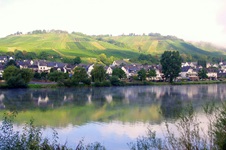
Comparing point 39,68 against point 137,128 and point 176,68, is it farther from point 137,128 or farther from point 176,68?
point 137,128

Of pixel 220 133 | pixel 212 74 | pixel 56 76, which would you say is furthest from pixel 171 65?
pixel 220 133

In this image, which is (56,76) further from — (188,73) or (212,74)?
(212,74)

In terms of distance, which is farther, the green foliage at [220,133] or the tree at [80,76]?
the tree at [80,76]

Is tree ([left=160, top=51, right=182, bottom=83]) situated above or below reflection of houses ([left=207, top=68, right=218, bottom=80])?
above

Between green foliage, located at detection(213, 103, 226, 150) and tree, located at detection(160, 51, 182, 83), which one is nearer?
green foliage, located at detection(213, 103, 226, 150)

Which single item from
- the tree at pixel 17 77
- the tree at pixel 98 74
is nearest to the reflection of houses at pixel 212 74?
the tree at pixel 98 74

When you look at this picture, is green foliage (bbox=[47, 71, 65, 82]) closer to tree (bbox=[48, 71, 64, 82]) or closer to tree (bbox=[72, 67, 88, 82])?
tree (bbox=[48, 71, 64, 82])

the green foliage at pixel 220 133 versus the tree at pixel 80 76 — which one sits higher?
the green foliage at pixel 220 133

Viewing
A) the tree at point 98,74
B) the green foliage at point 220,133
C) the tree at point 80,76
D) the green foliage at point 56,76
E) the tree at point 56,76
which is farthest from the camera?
the tree at point 98,74

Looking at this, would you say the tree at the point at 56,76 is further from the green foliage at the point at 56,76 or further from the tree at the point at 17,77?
the tree at the point at 17,77

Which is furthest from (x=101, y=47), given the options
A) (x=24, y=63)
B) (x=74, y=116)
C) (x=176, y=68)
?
(x=74, y=116)

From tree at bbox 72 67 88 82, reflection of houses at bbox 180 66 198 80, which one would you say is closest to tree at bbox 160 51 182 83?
reflection of houses at bbox 180 66 198 80

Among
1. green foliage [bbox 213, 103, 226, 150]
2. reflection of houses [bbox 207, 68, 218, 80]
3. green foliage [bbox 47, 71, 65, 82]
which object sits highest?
green foliage [bbox 213, 103, 226, 150]

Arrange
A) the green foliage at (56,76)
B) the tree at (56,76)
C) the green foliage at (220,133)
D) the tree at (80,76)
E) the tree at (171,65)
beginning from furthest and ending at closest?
the tree at (171,65) < the tree at (56,76) < the green foliage at (56,76) < the tree at (80,76) < the green foliage at (220,133)
